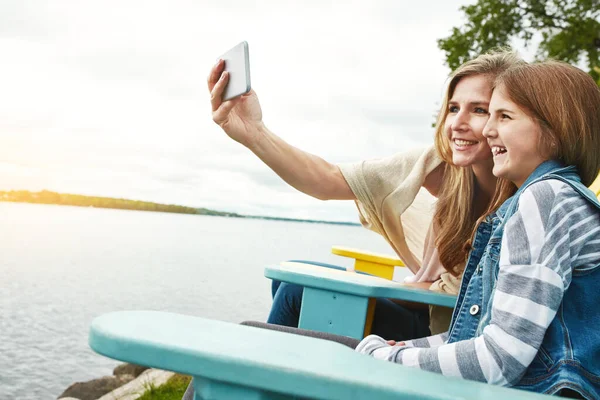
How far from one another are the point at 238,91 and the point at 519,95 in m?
0.74

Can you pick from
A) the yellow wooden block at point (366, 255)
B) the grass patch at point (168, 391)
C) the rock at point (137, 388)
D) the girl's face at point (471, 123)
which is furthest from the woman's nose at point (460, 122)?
the rock at point (137, 388)

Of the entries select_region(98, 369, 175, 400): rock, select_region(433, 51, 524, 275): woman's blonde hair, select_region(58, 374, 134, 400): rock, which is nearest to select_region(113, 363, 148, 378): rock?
select_region(58, 374, 134, 400): rock

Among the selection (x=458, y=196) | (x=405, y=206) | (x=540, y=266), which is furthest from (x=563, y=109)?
(x=405, y=206)

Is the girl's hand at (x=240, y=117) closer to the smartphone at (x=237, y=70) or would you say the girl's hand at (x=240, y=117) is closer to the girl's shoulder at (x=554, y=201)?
the smartphone at (x=237, y=70)

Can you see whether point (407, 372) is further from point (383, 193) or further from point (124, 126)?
point (124, 126)

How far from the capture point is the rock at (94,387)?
4.66m

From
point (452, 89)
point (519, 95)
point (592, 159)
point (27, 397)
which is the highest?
point (452, 89)

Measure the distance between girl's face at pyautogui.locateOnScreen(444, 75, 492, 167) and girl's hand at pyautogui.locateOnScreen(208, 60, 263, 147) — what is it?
63 cm

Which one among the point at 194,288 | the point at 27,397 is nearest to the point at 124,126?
the point at 194,288

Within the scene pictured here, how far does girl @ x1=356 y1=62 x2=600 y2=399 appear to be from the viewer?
1005 millimetres

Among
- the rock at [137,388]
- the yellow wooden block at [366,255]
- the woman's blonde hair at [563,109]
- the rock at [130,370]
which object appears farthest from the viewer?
the rock at [130,370]

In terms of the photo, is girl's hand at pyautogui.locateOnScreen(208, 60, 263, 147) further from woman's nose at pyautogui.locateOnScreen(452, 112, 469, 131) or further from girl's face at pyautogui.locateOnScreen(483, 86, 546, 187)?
girl's face at pyautogui.locateOnScreen(483, 86, 546, 187)

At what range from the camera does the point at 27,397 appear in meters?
5.33

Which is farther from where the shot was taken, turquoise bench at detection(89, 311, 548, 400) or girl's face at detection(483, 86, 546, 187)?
girl's face at detection(483, 86, 546, 187)
